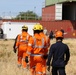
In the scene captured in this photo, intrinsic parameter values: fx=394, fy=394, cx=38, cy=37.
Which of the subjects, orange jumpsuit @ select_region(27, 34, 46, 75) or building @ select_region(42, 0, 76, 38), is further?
building @ select_region(42, 0, 76, 38)

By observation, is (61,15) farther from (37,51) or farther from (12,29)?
(37,51)

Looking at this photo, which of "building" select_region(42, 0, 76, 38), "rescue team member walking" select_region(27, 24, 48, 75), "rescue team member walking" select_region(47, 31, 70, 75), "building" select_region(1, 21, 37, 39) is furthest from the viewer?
"building" select_region(42, 0, 76, 38)

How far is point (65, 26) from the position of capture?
64750mm

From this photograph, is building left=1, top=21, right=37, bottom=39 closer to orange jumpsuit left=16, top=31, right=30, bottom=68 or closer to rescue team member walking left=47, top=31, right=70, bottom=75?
orange jumpsuit left=16, top=31, right=30, bottom=68

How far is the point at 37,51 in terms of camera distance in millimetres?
10328

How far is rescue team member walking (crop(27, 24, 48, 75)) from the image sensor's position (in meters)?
10.3

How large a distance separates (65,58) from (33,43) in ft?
3.01

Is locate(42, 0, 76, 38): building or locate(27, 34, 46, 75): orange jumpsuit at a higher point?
locate(27, 34, 46, 75): orange jumpsuit

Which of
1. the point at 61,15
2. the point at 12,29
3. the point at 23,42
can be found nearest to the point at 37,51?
the point at 23,42

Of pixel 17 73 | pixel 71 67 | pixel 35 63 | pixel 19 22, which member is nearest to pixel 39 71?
pixel 35 63

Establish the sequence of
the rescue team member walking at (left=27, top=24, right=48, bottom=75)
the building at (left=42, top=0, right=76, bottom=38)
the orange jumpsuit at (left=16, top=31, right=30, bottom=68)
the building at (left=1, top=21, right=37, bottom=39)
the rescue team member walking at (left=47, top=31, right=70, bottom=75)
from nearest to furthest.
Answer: the rescue team member walking at (left=47, top=31, right=70, bottom=75)
the rescue team member walking at (left=27, top=24, right=48, bottom=75)
the orange jumpsuit at (left=16, top=31, right=30, bottom=68)
the building at (left=1, top=21, right=37, bottom=39)
the building at (left=42, top=0, right=76, bottom=38)

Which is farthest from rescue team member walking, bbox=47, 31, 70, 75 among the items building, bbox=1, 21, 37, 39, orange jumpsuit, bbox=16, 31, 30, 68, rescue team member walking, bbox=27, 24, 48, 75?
building, bbox=1, 21, 37, 39

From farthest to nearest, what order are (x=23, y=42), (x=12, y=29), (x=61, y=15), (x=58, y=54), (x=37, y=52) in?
(x=61, y=15)
(x=12, y=29)
(x=23, y=42)
(x=37, y=52)
(x=58, y=54)

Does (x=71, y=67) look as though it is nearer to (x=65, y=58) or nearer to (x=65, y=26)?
(x=65, y=58)
